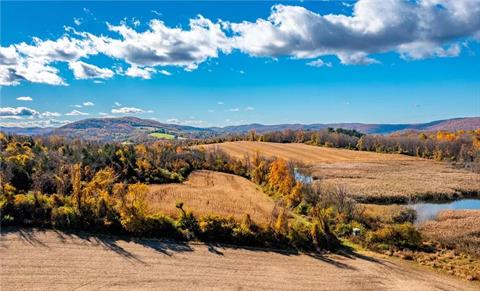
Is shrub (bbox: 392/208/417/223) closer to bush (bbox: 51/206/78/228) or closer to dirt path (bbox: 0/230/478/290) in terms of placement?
dirt path (bbox: 0/230/478/290)

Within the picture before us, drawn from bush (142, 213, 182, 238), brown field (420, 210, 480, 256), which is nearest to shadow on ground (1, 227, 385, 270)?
bush (142, 213, 182, 238)

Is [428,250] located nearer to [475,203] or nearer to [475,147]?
[475,203]

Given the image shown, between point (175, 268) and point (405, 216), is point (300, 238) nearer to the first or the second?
point (175, 268)

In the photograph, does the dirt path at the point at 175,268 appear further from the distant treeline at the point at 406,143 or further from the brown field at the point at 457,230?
the distant treeline at the point at 406,143

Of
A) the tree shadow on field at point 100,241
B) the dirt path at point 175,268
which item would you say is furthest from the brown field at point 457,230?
the tree shadow on field at point 100,241

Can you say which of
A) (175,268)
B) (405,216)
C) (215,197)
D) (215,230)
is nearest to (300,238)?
(215,230)
